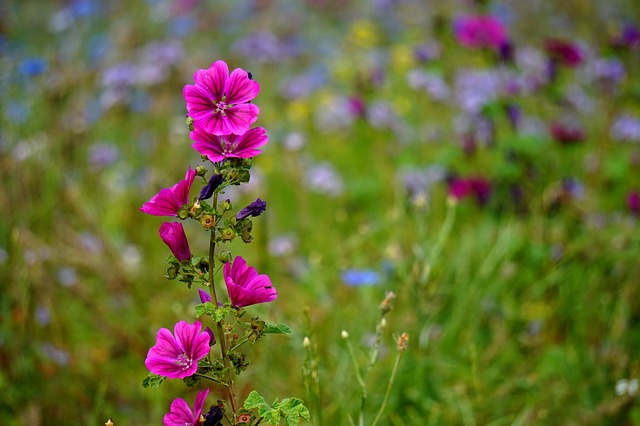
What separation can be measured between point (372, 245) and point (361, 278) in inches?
25.6

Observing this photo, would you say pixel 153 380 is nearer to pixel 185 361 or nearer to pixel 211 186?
pixel 185 361

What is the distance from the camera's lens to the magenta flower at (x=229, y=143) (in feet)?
3.00

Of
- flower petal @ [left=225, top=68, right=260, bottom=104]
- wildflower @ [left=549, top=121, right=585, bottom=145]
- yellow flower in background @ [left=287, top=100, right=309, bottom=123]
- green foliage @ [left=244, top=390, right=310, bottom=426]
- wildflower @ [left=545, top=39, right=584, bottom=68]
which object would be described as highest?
yellow flower in background @ [left=287, top=100, right=309, bottom=123]

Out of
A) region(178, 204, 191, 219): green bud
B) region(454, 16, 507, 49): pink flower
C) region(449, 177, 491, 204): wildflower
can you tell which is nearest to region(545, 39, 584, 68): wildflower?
region(454, 16, 507, 49): pink flower

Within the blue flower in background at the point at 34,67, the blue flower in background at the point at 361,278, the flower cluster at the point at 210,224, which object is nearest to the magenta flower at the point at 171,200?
the flower cluster at the point at 210,224

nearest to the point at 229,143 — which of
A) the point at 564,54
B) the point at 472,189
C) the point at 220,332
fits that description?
the point at 220,332

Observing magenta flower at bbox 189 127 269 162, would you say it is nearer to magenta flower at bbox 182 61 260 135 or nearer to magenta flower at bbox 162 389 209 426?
magenta flower at bbox 182 61 260 135

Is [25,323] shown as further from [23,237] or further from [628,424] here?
[628,424]

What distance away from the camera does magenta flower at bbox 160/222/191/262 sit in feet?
3.08

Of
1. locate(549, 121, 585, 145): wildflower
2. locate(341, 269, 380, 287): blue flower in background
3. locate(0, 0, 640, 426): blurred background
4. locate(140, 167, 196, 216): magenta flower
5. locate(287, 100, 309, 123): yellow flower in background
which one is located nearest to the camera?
locate(140, 167, 196, 216): magenta flower

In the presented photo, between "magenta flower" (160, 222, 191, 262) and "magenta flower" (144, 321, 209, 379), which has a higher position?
"magenta flower" (160, 222, 191, 262)

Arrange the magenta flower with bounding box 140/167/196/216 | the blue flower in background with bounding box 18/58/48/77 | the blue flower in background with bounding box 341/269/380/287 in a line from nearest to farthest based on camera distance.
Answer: the magenta flower with bounding box 140/167/196/216, the blue flower in background with bounding box 341/269/380/287, the blue flower in background with bounding box 18/58/48/77

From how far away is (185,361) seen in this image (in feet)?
3.08

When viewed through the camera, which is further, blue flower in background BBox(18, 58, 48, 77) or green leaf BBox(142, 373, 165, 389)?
blue flower in background BBox(18, 58, 48, 77)
